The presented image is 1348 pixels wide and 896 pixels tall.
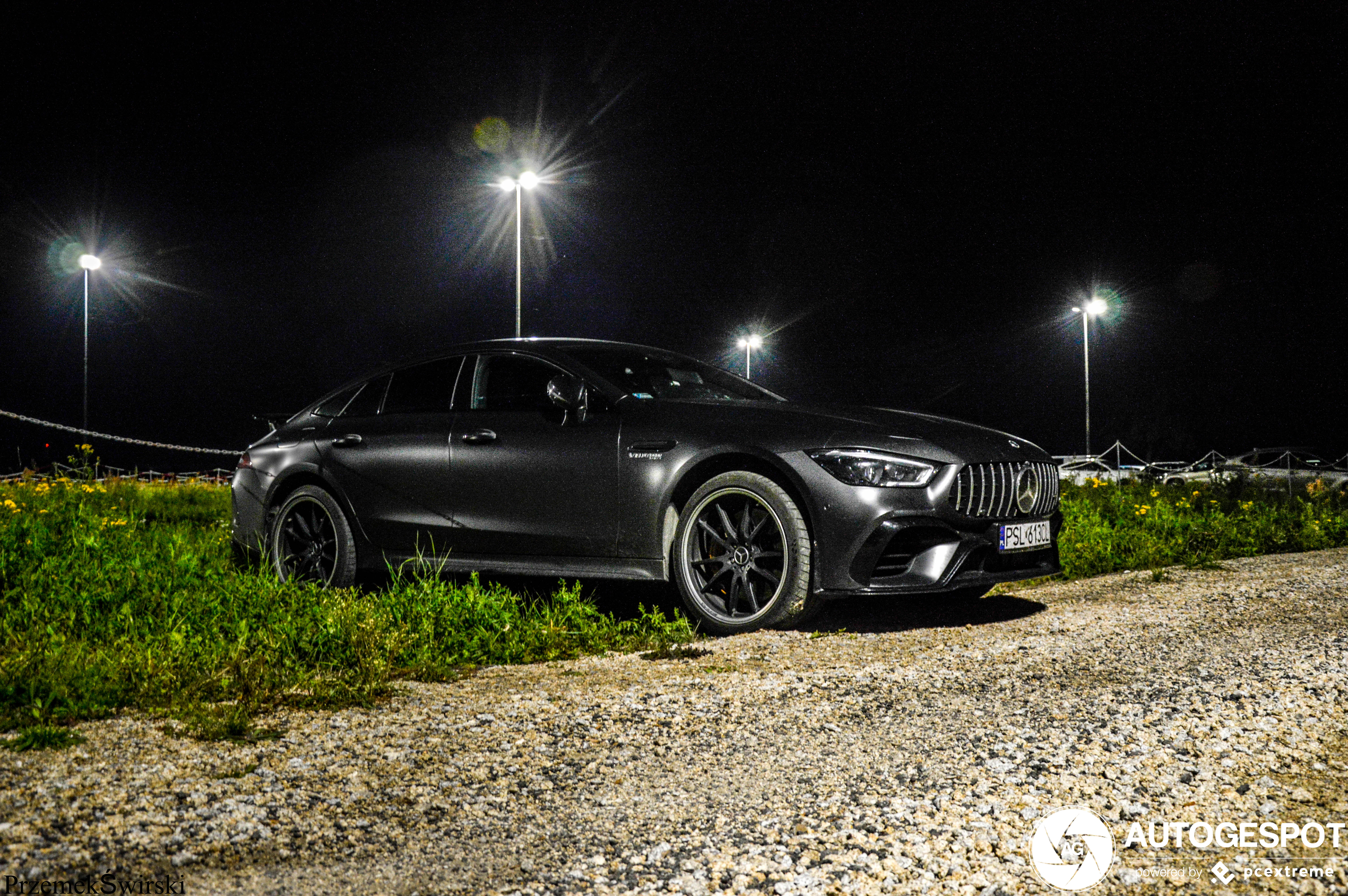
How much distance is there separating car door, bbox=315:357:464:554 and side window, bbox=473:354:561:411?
20 centimetres

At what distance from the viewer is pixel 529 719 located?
350cm

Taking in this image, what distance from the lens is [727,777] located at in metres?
2.95

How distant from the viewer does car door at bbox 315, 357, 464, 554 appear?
19.4ft

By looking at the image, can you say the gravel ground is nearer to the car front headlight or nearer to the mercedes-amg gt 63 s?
the mercedes-amg gt 63 s

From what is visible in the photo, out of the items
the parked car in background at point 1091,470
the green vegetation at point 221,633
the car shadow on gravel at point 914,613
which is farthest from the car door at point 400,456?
the parked car in background at point 1091,470

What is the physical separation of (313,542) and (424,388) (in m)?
1.19

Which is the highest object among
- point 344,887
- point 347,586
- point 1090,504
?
point 1090,504

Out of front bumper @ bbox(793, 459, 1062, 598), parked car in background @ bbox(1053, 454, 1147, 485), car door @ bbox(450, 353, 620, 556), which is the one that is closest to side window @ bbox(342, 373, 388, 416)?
car door @ bbox(450, 353, 620, 556)

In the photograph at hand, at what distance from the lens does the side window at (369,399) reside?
6461 mm

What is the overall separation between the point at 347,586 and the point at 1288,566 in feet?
21.0

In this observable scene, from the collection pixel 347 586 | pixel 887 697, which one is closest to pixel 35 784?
pixel 887 697

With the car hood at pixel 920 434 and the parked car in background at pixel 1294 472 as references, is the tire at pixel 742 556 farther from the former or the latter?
the parked car in background at pixel 1294 472

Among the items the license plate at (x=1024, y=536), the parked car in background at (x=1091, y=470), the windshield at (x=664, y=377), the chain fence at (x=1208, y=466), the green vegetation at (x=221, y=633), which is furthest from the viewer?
the parked car in background at (x=1091, y=470)

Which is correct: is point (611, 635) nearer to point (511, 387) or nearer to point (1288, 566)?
point (511, 387)
